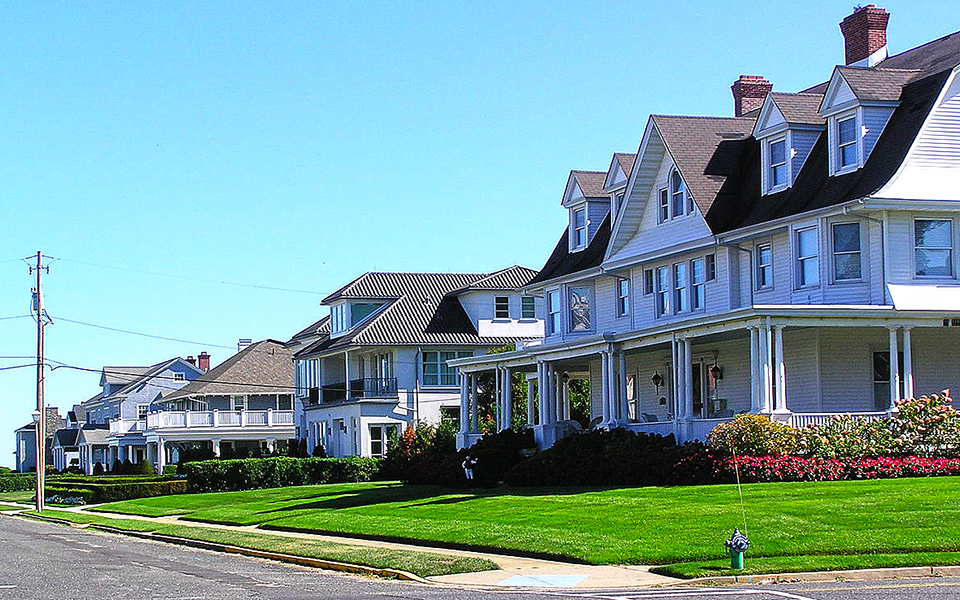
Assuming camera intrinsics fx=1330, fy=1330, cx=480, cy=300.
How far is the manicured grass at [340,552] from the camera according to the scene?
68.1 ft

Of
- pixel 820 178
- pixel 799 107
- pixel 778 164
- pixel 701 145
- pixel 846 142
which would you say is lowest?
pixel 820 178

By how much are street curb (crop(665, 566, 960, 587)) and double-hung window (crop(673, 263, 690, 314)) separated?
22167 mm

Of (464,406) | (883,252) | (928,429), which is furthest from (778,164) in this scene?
(464,406)

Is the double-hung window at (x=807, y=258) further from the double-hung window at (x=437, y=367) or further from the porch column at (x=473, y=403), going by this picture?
the double-hung window at (x=437, y=367)

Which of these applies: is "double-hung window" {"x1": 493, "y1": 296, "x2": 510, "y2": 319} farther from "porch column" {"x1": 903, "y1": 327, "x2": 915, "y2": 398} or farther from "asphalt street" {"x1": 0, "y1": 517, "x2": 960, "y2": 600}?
"asphalt street" {"x1": 0, "y1": 517, "x2": 960, "y2": 600}

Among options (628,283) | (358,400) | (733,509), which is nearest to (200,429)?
(358,400)

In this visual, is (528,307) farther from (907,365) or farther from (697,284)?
(907,365)

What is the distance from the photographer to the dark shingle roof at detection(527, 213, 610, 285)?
1758 inches

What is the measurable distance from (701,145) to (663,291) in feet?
15.3

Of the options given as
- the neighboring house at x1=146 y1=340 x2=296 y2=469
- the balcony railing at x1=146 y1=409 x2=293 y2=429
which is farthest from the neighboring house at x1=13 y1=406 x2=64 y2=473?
the balcony railing at x1=146 y1=409 x2=293 y2=429

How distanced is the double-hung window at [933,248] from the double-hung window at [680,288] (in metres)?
8.36

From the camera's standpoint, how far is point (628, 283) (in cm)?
4312

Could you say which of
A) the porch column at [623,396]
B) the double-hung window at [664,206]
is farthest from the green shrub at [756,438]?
the double-hung window at [664,206]

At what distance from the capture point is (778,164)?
36.5m
